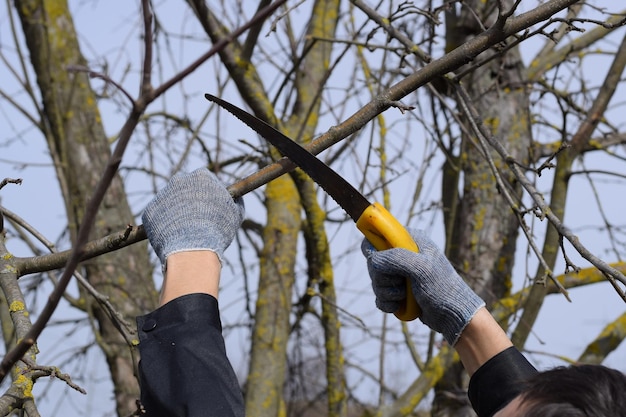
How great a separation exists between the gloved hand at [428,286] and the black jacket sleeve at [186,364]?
1.59ft

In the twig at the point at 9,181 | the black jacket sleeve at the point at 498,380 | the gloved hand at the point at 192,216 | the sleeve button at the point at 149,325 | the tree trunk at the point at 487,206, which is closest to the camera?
the sleeve button at the point at 149,325

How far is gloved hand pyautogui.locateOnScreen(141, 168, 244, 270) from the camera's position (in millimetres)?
1635

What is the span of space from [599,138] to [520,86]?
0.54 meters

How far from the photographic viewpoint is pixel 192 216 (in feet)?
5.56

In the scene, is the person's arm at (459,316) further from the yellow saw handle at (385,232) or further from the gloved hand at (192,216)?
the gloved hand at (192,216)

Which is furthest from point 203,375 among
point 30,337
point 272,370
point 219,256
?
point 272,370

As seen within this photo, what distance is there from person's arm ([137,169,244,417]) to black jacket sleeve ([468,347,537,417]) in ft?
2.05

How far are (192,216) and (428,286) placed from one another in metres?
0.57

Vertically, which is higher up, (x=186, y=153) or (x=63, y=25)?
(x=63, y=25)

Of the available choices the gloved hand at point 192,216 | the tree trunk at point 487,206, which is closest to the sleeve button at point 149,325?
the gloved hand at point 192,216

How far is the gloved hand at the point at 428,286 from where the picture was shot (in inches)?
72.5

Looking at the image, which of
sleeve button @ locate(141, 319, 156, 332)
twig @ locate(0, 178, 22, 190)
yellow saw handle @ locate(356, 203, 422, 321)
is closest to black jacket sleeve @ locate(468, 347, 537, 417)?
yellow saw handle @ locate(356, 203, 422, 321)

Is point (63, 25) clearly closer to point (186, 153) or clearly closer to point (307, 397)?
point (186, 153)

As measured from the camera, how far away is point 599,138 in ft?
14.2
